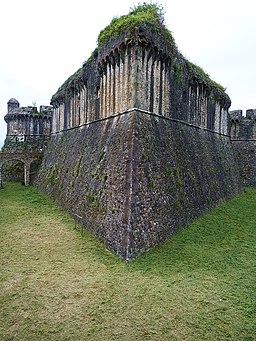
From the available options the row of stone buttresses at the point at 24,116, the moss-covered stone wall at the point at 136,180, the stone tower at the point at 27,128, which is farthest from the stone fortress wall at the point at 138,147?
the row of stone buttresses at the point at 24,116

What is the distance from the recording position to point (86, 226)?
47.5ft

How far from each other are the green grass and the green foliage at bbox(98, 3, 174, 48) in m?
10.0

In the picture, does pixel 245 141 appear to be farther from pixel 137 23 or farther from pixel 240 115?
pixel 137 23

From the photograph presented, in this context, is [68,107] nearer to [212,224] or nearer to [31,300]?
[212,224]

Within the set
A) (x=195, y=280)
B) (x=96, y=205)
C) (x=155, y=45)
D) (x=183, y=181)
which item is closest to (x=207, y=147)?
(x=183, y=181)

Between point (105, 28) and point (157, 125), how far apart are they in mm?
6551

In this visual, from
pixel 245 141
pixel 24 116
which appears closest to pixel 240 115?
pixel 245 141

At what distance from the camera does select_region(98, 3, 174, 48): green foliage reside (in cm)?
1359

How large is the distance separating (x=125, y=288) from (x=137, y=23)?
11.4 m

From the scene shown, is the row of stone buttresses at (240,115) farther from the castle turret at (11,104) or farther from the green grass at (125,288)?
the castle turret at (11,104)

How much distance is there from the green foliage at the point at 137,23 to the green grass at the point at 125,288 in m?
10.0

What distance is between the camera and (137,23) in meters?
13.4

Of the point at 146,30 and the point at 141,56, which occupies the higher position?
the point at 146,30

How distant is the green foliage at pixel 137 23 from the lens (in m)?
13.6
